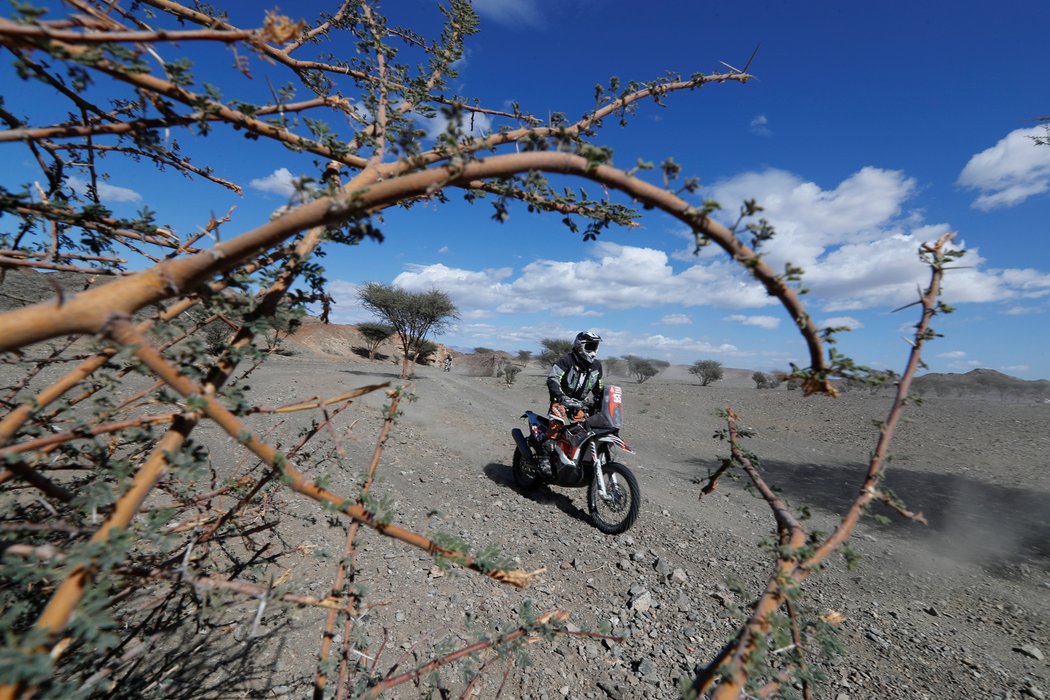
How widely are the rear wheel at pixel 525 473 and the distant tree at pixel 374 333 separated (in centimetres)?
2945

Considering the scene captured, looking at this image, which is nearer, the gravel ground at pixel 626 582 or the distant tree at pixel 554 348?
the gravel ground at pixel 626 582

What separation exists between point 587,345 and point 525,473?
1958 mm

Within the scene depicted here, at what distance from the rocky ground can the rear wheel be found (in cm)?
13

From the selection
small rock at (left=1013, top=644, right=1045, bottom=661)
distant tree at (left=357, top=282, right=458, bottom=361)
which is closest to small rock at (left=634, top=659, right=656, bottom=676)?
small rock at (left=1013, top=644, right=1045, bottom=661)

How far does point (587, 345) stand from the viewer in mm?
5332

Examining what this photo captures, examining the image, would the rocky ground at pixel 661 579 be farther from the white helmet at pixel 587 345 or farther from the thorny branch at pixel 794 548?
the white helmet at pixel 587 345

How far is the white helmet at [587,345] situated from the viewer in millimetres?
5289

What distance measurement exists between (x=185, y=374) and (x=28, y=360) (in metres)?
0.73

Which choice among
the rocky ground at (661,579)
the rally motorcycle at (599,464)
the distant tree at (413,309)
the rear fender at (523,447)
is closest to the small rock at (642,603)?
the rocky ground at (661,579)

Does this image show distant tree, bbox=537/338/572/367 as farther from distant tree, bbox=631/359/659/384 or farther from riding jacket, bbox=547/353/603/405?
riding jacket, bbox=547/353/603/405

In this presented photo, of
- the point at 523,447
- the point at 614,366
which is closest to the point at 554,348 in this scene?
the point at 614,366

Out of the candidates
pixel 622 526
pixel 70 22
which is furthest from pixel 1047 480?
pixel 70 22

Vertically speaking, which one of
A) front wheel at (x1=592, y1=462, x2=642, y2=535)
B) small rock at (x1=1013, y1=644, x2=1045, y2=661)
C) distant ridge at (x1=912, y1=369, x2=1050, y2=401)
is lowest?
small rock at (x1=1013, y1=644, x2=1045, y2=661)

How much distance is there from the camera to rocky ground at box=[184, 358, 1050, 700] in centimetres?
265
